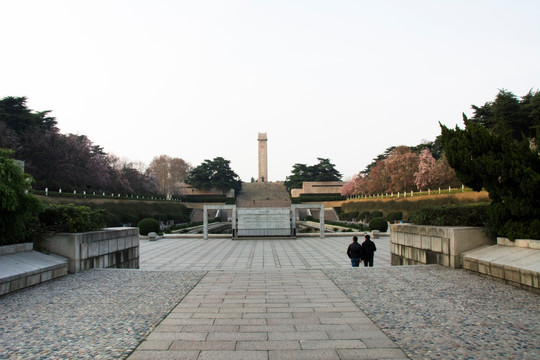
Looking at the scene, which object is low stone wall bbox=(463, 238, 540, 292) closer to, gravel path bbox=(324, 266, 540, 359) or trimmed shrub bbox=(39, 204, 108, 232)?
gravel path bbox=(324, 266, 540, 359)

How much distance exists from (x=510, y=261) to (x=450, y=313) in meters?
2.31

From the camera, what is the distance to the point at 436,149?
4697 centimetres

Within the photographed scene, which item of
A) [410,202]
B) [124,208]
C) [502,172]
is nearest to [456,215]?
[502,172]

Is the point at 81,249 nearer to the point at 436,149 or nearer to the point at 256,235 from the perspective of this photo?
the point at 256,235

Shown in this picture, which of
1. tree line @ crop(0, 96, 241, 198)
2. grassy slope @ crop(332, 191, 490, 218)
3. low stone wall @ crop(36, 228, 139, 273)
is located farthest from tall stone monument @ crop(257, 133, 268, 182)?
low stone wall @ crop(36, 228, 139, 273)

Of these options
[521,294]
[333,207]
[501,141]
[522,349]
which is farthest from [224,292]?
[333,207]

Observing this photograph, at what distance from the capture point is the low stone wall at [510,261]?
5.29m

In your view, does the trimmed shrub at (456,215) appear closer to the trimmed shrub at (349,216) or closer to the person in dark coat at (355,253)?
the person in dark coat at (355,253)

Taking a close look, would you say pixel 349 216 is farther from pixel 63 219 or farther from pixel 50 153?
pixel 63 219

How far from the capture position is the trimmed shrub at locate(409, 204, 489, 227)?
303 inches

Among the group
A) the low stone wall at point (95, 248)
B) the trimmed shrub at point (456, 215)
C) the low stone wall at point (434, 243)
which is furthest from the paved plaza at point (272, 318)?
the trimmed shrub at point (456, 215)

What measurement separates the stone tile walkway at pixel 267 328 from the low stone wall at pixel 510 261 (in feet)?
8.46

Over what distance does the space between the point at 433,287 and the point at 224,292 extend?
324cm

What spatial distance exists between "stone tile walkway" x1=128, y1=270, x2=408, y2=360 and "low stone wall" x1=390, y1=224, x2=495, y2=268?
9.76ft
